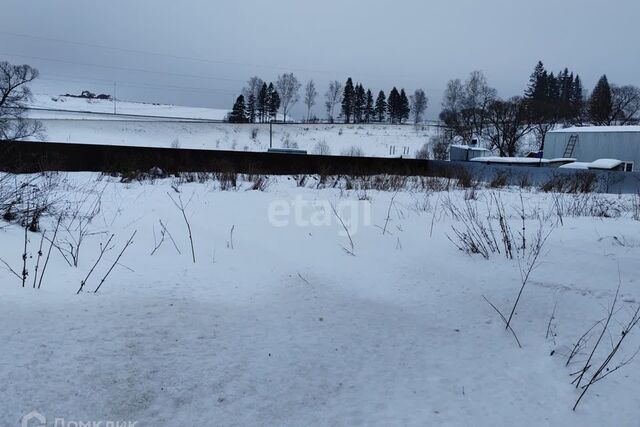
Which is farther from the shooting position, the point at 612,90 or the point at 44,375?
the point at 612,90

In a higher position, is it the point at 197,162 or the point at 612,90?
the point at 612,90

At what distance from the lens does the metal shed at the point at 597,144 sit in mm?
29344

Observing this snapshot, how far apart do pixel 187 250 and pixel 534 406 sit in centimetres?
309

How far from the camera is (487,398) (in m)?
Answer: 2.01

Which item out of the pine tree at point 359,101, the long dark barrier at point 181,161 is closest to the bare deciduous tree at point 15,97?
the long dark barrier at point 181,161

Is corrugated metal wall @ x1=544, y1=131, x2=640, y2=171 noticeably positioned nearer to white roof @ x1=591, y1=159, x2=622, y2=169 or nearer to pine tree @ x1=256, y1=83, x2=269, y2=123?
white roof @ x1=591, y1=159, x2=622, y2=169

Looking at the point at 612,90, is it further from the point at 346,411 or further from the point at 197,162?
the point at 346,411

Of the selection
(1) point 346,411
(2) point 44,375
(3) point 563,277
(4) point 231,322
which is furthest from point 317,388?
(3) point 563,277

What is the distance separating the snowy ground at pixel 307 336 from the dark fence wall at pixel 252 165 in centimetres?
912

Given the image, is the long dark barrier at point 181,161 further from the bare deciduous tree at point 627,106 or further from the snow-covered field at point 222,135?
the bare deciduous tree at point 627,106
